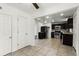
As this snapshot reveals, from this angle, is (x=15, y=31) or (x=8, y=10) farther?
(x=15, y=31)

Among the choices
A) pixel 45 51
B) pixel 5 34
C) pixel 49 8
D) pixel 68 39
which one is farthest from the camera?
pixel 68 39

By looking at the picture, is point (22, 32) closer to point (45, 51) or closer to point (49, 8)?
point (45, 51)

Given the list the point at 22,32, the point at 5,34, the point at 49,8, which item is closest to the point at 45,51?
the point at 22,32

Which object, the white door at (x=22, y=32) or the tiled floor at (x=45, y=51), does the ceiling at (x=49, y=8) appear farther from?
the tiled floor at (x=45, y=51)

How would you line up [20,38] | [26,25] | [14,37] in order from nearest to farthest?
1. [14,37]
2. [20,38]
3. [26,25]

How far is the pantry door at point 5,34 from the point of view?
140 inches

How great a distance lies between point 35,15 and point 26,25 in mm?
1038

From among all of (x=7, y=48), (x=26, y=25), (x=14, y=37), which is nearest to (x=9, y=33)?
(x=14, y=37)

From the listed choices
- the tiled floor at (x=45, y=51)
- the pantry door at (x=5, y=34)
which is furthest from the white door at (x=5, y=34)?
the tiled floor at (x=45, y=51)

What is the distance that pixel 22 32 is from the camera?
509 centimetres

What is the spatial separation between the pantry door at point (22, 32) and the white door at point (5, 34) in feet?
2.89

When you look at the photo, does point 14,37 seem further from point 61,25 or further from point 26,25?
point 61,25

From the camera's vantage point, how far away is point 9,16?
3949 mm

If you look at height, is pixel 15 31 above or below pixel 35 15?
below
